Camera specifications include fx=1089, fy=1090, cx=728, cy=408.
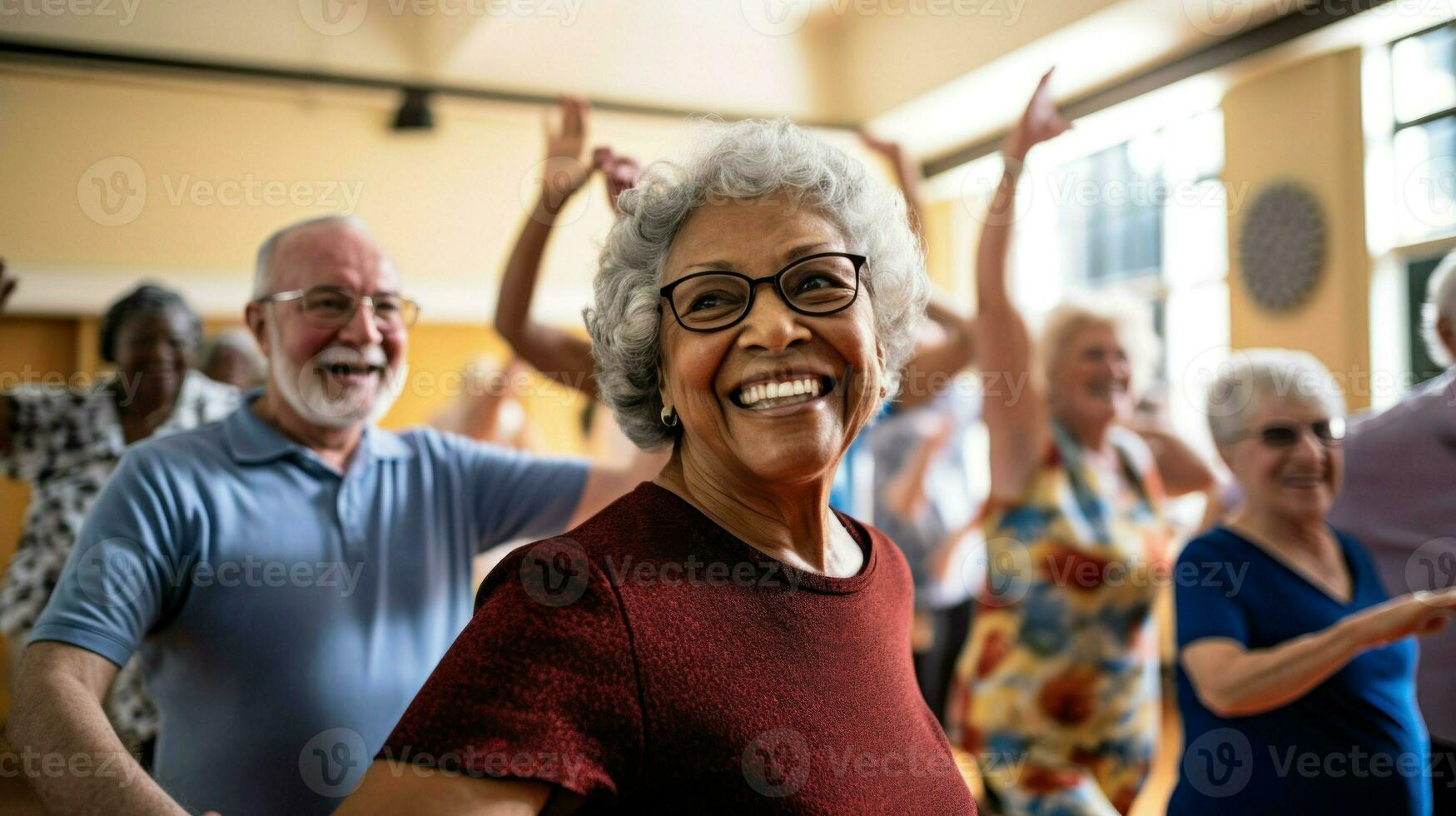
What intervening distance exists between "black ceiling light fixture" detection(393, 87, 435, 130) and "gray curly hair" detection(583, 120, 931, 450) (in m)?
5.54

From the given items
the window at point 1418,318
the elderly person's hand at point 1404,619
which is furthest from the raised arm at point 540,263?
the window at point 1418,318

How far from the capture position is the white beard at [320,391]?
164 centimetres

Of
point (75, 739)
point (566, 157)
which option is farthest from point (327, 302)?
point (75, 739)

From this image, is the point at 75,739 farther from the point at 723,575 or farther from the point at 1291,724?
the point at 1291,724

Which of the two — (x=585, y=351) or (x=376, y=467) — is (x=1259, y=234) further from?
(x=376, y=467)

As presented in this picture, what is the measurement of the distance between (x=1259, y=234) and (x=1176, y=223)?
90 cm

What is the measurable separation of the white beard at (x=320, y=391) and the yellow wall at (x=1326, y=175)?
15.4ft

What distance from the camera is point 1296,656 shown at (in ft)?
5.56

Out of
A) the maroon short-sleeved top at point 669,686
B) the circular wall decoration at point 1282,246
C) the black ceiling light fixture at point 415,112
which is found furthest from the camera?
the black ceiling light fixture at point 415,112

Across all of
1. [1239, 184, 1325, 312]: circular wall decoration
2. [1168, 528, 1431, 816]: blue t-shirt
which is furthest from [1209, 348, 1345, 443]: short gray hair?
[1239, 184, 1325, 312]: circular wall decoration

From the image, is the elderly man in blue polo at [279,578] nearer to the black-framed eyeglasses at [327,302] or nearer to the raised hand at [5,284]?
the black-framed eyeglasses at [327,302]

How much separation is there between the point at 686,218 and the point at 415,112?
567cm

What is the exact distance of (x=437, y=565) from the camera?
Answer: 1.67m

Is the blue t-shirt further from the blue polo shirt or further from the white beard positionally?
the white beard
